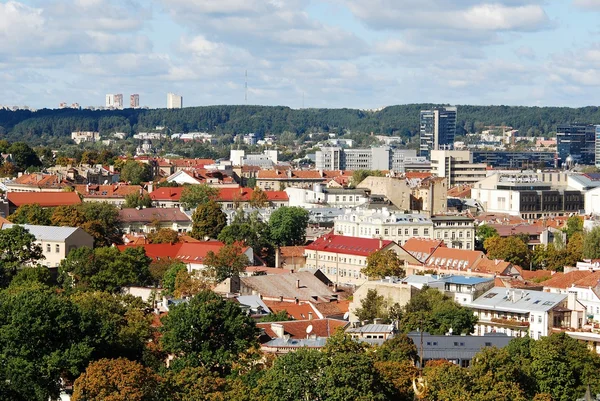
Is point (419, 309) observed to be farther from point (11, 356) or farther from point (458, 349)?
point (11, 356)

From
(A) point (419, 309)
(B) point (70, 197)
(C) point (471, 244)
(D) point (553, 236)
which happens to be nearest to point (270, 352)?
(A) point (419, 309)

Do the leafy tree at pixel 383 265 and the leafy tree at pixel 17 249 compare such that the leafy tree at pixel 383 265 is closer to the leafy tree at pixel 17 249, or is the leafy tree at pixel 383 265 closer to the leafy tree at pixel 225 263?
the leafy tree at pixel 225 263

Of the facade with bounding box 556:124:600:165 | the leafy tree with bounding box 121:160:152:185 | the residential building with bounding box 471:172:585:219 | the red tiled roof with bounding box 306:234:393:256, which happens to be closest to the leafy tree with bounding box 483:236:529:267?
the red tiled roof with bounding box 306:234:393:256

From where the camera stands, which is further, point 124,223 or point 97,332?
point 124,223

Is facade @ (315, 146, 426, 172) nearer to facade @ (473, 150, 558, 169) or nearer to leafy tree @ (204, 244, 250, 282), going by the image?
facade @ (473, 150, 558, 169)

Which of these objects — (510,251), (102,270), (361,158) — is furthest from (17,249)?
(361,158)

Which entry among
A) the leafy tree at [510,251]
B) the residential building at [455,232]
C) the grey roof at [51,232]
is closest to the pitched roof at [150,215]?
the grey roof at [51,232]

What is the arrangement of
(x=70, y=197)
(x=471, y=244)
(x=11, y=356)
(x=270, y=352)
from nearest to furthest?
(x=11, y=356) → (x=270, y=352) → (x=471, y=244) → (x=70, y=197)
